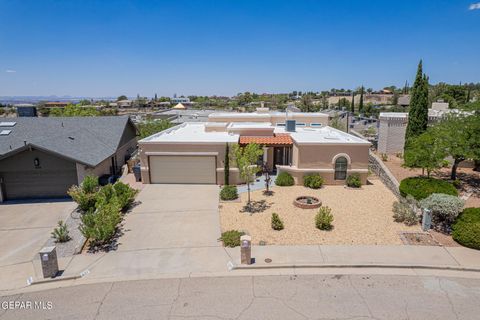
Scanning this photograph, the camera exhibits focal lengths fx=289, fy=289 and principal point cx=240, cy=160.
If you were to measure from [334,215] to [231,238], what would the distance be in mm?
6127

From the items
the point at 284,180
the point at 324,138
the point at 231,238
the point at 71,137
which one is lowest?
the point at 231,238

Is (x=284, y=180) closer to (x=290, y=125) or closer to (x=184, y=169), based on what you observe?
(x=184, y=169)

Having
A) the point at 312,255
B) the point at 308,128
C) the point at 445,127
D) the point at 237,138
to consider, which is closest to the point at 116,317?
the point at 312,255

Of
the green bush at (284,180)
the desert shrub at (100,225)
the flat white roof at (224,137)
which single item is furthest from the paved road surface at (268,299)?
the flat white roof at (224,137)

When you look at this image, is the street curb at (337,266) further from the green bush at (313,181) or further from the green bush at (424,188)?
the green bush at (313,181)

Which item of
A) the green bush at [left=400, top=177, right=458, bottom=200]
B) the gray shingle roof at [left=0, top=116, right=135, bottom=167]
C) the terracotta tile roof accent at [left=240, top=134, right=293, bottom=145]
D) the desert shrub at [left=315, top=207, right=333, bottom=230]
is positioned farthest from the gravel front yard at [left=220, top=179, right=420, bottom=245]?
the gray shingle roof at [left=0, top=116, right=135, bottom=167]

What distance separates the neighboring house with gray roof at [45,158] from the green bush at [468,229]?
1994cm

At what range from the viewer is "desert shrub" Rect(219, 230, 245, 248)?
12273 millimetres

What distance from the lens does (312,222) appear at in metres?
14.5

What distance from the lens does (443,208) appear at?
13.3 metres

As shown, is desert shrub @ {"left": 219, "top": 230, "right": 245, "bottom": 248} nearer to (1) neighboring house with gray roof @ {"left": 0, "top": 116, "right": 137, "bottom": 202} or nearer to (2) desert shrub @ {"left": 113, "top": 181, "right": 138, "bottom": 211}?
(2) desert shrub @ {"left": 113, "top": 181, "right": 138, "bottom": 211}

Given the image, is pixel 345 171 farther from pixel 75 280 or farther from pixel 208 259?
pixel 75 280

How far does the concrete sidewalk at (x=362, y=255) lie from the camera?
35.4ft

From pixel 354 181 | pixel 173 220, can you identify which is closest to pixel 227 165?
pixel 173 220
